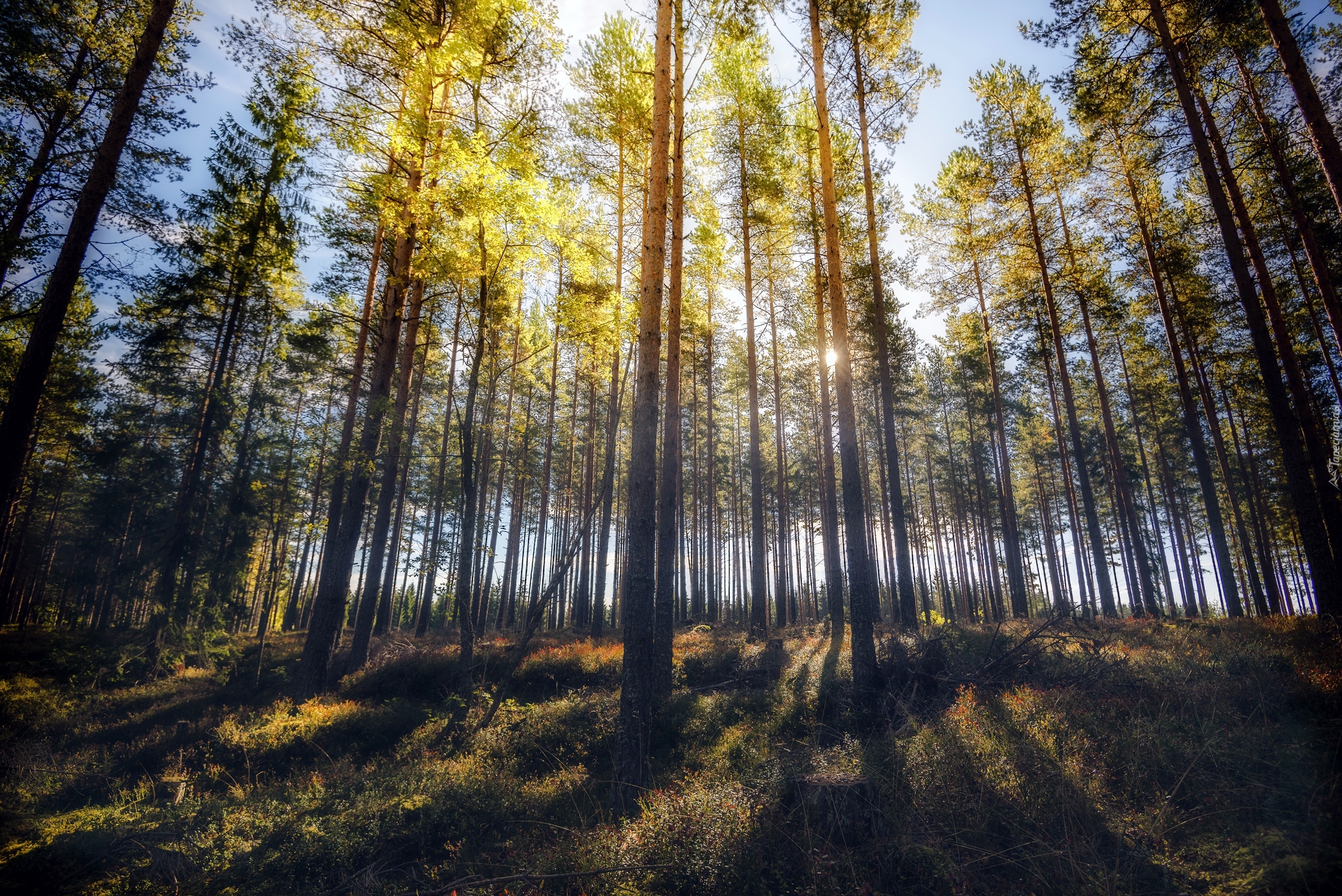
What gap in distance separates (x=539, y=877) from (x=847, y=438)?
7.52 meters

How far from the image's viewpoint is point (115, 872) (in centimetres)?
439

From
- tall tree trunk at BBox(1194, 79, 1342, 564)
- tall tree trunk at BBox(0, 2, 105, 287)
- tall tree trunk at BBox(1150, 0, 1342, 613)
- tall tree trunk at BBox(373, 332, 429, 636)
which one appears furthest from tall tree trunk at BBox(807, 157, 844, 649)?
tall tree trunk at BBox(0, 2, 105, 287)

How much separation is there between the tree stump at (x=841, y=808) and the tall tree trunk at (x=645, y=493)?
1.94 metres

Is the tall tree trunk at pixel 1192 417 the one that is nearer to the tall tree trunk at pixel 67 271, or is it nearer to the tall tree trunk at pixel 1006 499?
the tall tree trunk at pixel 1006 499

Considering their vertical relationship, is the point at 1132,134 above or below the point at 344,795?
above

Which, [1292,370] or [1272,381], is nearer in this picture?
[1272,381]

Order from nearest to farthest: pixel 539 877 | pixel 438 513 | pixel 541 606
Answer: pixel 539 877, pixel 541 606, pixel 438 513

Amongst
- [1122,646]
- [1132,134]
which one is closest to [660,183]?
[1132,134]

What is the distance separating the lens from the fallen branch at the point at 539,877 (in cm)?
386

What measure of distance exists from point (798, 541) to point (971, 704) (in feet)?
112

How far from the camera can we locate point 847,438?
8.88 metres

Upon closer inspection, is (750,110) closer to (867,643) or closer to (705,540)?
(867,643)

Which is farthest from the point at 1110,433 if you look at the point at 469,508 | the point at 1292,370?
the point at 469,508

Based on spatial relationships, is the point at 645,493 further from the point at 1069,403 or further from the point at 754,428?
the point at 1069,403
